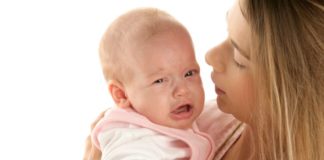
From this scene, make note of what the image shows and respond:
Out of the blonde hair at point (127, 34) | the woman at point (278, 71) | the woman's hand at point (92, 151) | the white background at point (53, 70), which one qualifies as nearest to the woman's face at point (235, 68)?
the woman at point (278, 71)

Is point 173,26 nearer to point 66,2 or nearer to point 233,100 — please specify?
A: point 233,100

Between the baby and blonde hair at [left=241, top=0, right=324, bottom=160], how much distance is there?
198mm

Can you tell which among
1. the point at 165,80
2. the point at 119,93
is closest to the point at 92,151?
the point at 119,93

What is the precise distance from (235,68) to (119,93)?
0.30m

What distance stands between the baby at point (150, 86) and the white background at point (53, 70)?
90 cm

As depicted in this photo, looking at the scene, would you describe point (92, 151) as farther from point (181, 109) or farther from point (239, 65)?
point (239, 65)

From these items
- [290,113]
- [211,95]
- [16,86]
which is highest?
[290,113]

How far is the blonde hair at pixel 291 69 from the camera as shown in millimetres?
1272

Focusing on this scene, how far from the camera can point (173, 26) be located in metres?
1.49

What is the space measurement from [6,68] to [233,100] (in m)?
1.23

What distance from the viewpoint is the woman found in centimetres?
127

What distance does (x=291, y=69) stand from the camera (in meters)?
1.29

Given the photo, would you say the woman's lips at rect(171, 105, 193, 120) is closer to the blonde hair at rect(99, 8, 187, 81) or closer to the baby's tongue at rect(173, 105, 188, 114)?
the baby's tongue at rect(173, 105, 188, 114)

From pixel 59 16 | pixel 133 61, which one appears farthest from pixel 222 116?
pixel 59 16
